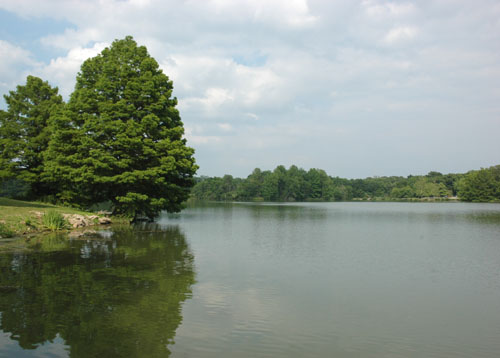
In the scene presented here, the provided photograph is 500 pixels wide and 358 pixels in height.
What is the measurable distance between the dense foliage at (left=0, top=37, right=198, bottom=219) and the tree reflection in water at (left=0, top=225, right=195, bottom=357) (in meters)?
14.3

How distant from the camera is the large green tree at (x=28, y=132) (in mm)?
39938

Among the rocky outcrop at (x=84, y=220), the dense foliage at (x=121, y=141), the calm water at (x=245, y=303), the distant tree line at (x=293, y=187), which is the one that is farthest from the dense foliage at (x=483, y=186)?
the rocky outcrop at (x=84, y=220)

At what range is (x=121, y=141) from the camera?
105ft

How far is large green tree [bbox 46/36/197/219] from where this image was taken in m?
32.6

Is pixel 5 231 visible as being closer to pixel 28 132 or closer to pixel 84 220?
pixel 84 220

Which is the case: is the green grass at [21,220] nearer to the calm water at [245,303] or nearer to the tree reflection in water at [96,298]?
the calm water at [245,303]

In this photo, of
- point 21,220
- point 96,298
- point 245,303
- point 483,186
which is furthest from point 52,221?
point 483,186

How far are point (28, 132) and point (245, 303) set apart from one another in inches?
1568

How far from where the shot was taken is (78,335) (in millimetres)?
8227

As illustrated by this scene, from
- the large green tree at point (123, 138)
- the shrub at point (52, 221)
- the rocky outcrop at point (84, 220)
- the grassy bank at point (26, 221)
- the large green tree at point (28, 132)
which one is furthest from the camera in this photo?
the large green tree at point (28, 132)

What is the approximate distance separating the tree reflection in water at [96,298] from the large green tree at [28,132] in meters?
25.6

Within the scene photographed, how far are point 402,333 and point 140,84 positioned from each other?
30.9 meters

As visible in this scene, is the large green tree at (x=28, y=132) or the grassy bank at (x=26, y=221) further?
the large green tree at (x=28, y=132)

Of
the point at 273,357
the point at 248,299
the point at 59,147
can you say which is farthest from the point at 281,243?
the point at 59,147
